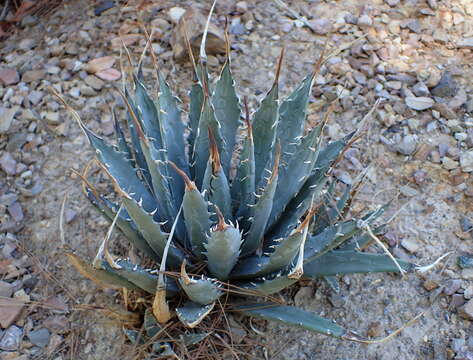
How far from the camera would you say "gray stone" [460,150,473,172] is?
7.48 feet

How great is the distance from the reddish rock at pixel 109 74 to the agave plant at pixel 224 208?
876 mm

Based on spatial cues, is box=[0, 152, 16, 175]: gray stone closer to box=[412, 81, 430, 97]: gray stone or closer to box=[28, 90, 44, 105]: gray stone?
box=[28, 90, 44, 105]: gray stone

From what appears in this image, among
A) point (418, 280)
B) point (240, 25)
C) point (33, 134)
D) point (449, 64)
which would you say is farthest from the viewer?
point (240, 25)

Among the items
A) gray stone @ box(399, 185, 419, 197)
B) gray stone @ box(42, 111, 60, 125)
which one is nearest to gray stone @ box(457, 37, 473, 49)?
gray stone @ box(399, 185, 419, 197)

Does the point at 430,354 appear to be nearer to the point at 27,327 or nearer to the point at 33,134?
the point at 27,327

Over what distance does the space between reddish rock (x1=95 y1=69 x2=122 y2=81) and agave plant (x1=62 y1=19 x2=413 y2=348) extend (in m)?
0.88

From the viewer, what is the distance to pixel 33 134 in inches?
97.0

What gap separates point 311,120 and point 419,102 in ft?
1.71

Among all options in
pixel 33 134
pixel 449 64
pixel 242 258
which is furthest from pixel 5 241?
pixel 449 64

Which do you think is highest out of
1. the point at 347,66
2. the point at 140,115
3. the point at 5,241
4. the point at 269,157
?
the point at 140,115

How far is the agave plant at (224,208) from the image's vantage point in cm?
153

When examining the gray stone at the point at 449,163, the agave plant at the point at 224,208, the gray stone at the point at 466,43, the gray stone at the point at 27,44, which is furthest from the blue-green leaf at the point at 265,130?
the gray stone at the point at 27,44

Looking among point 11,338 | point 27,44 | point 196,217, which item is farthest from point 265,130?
point 27,44

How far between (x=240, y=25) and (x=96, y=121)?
0.96 meters
